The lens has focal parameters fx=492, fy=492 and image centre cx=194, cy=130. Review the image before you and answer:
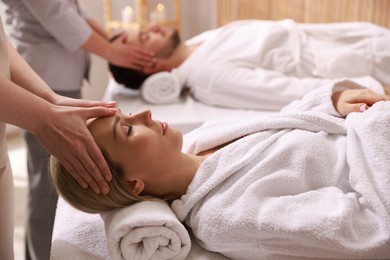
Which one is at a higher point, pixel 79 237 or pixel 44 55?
pixel 44 55

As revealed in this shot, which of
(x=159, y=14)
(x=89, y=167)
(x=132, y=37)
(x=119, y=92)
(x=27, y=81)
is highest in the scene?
(x=27, y=81)

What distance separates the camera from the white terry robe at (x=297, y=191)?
95 cm

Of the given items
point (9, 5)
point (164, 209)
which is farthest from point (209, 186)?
point (9, 5)

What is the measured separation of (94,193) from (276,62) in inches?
54.4

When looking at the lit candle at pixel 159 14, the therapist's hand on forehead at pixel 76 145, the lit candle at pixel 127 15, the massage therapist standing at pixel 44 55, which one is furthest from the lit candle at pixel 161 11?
the therapist's hand on forehead at pixel 76 145

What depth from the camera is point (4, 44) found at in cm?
107

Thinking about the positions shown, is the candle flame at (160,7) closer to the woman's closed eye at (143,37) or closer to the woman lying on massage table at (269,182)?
the woman's closed eye at (143,37)

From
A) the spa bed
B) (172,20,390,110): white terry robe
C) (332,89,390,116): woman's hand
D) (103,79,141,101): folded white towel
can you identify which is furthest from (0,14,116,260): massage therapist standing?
(103,79,141,101): folded white towel

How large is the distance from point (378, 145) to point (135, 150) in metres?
0.53

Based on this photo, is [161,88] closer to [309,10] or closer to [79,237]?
[79,237]

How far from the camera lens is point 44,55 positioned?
1.95m

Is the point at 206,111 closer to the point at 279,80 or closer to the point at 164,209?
the point at 279,80

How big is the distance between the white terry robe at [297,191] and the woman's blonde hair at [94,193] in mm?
123

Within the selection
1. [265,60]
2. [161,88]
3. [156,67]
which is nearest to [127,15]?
[156,67]
